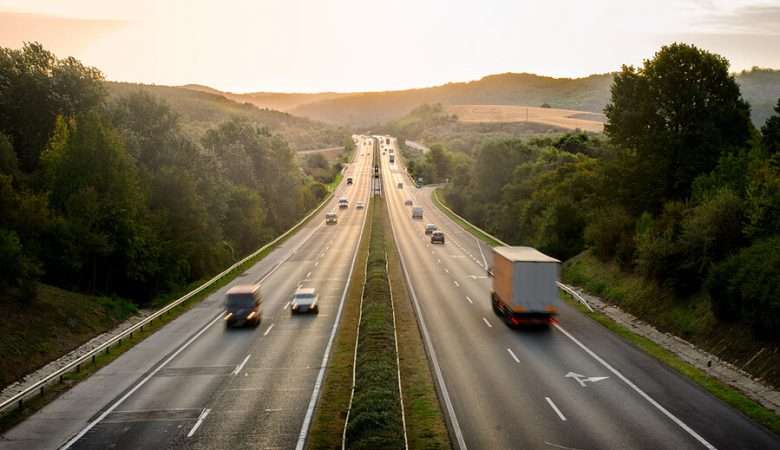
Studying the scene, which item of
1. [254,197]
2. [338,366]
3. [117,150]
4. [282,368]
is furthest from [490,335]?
[254,197]

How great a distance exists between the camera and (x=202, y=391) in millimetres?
26078

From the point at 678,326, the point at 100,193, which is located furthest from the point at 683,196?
the point at 100,193

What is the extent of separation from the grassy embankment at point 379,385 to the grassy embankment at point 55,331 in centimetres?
1117

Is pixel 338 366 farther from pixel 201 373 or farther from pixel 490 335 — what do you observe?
pixel 490 335

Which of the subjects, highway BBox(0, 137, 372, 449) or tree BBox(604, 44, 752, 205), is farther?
tree BBox(604, 44, 752, 205)

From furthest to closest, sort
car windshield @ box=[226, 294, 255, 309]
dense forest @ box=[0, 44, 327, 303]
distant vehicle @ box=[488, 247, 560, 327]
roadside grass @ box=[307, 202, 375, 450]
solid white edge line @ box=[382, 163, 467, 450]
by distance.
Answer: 1. dense forest @ box=[0, 44, 327, 303]
2. car windshield @ box=[226, 294, 255, 309]
3. distant vehicle @ box=[488, 247, 560, 327]
4. roadside grass @ box=[307, 202, 375, 450]
5. solid white edge line @ box=[382, 163, 467, 450]

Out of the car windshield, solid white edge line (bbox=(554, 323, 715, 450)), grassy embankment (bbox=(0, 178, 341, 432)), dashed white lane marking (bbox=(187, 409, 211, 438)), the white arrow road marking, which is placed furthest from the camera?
the car windshield

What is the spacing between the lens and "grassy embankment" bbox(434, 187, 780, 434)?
79.6 feet

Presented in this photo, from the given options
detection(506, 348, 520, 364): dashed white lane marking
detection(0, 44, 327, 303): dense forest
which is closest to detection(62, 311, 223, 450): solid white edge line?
detection(0, 44, 327, 303): dense forest

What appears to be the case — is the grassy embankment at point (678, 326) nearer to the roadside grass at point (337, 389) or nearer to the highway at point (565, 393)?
the highway at point (565, 393)

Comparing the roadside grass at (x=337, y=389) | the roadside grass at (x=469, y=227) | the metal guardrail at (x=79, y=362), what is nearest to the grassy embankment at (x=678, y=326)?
the roadside grass at (x=337, y=389)

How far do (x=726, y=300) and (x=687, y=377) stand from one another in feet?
18.0

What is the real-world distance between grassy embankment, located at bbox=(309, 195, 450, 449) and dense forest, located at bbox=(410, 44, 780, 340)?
1440 cm

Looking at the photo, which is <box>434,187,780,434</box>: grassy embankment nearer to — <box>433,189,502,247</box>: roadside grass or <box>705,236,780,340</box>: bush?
<box>705,236,780,340</box>: bush
